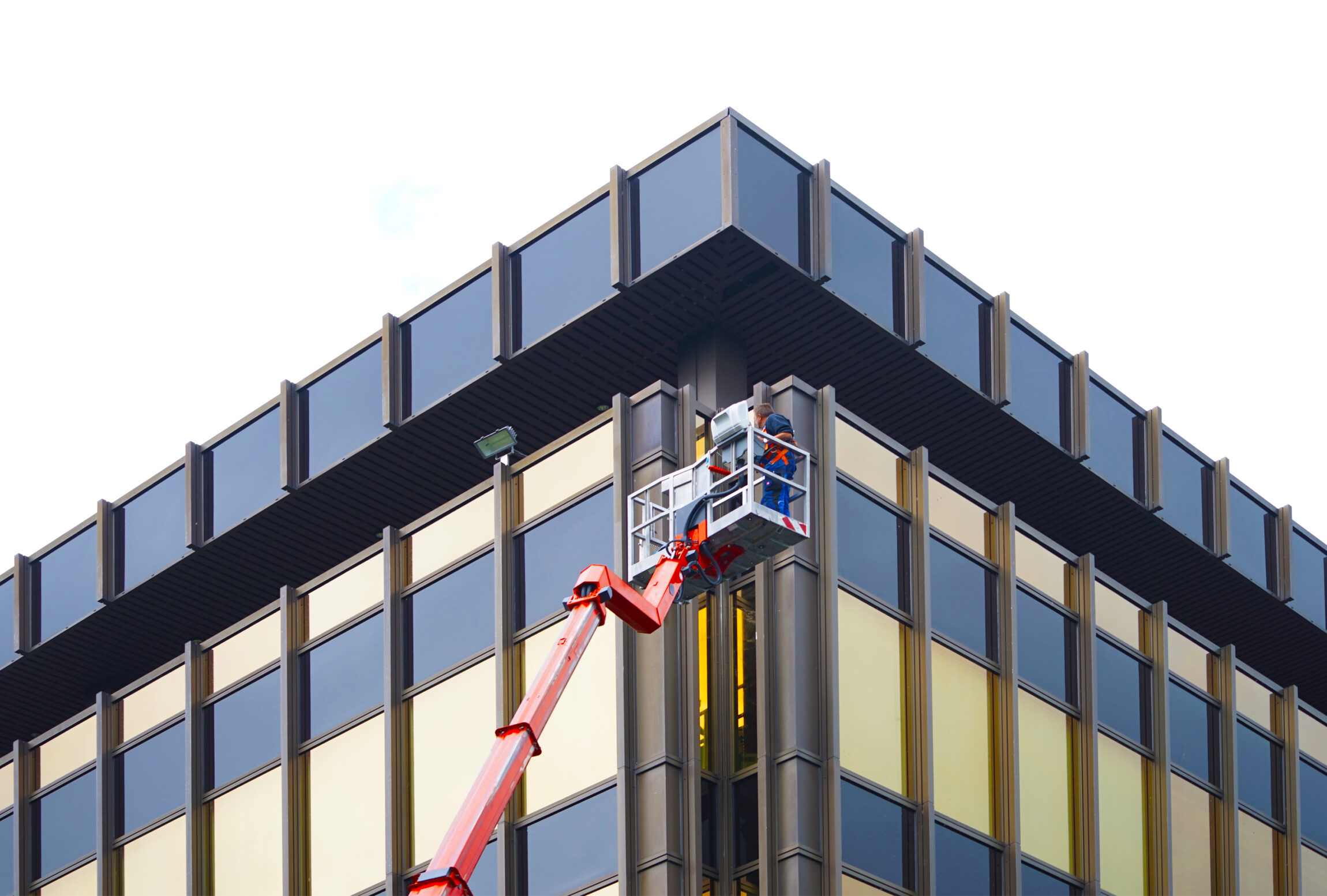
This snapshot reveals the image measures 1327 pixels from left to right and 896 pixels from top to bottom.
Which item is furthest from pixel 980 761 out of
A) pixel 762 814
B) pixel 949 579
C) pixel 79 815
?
pixel 79 815

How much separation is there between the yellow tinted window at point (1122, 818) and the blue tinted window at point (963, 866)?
131 inches

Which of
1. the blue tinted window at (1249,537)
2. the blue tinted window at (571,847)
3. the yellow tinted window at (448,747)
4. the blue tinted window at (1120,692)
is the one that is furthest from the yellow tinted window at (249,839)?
the blue tinted window at (1249,537)

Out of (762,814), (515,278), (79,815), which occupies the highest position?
(515,278)

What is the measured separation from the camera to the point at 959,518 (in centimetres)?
3484

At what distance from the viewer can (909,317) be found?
3503 cm

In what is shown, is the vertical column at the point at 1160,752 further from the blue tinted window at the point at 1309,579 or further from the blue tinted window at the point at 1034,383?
the blue tinted window at the point at 1309,579

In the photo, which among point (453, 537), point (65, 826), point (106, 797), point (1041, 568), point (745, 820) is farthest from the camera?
point (65, 826)

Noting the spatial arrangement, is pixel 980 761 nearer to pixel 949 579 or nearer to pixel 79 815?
pixel 949 579

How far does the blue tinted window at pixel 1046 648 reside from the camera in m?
35.3

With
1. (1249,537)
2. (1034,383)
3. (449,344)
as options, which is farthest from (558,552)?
(1249,537)

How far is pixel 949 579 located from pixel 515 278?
28.3 feet

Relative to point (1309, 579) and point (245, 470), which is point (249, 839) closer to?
point (245, 470)

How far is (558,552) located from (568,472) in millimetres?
1276

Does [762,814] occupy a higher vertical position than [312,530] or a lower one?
lower
